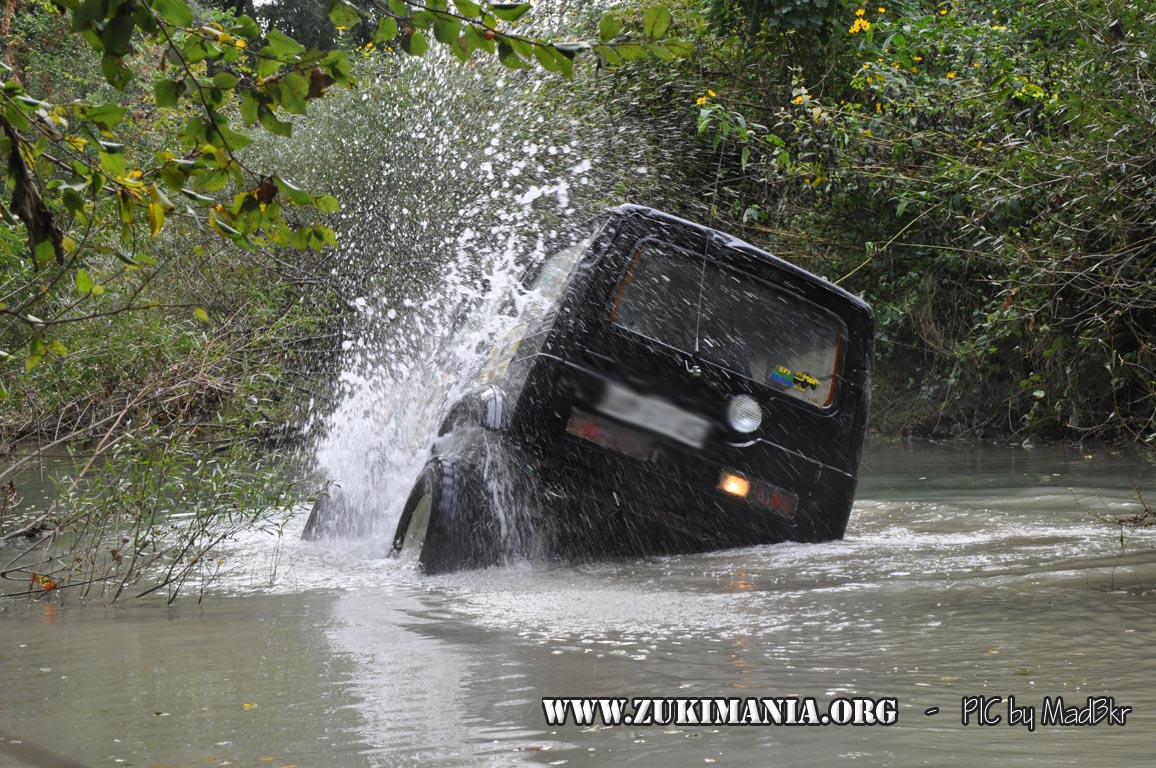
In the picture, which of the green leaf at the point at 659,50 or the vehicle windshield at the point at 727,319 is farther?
the vehicle windshield at the point at 727,319

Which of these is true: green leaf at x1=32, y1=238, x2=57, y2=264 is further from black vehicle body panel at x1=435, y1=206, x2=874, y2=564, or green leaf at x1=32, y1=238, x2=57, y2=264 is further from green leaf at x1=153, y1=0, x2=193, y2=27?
black vehicle body panel at x1=435, y1=206, x2=874, y2=564

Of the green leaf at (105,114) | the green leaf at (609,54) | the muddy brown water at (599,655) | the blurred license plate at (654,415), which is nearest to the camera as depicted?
the green leaf at (609,54)

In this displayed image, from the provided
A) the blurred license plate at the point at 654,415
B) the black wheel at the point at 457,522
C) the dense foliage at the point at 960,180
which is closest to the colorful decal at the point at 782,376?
the blurred license plate at the point at 654,415

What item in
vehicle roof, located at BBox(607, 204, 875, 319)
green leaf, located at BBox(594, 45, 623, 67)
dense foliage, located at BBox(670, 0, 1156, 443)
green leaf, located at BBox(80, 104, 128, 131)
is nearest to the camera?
green leaf, located at BBox(594, 45, 623, 67)

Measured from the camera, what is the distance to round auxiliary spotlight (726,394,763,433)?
659 cm

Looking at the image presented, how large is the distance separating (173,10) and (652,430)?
4171mm

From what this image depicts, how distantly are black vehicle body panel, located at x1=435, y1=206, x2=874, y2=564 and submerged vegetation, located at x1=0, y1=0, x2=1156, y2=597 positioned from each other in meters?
1.25

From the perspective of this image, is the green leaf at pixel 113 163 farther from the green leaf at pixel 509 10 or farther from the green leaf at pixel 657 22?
the green leaf at pixel 657 22

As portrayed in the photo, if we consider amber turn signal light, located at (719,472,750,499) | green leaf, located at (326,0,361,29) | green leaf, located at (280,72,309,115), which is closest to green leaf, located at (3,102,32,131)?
green leaf, located at (280,72,309,115)

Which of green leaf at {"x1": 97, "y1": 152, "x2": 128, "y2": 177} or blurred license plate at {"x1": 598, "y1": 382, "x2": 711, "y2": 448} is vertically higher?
green leaf at {"x1": 97, "y1": 152, "x2": 128, "y2": 177}

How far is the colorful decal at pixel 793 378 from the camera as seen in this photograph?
676cm

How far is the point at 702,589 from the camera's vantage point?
591 cm

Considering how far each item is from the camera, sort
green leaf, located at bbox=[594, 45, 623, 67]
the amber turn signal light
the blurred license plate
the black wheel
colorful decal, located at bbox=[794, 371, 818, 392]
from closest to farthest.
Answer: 1. green leaf, located at bbox=[594, 45, 623, 67]
2. the black wheel
3. the blurred license plate
4. the amber turn signal light
5. colorful decal, located at bbox=[794, 371, 818, 392]

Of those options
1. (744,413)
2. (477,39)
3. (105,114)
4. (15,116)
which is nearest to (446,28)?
(477,39)
